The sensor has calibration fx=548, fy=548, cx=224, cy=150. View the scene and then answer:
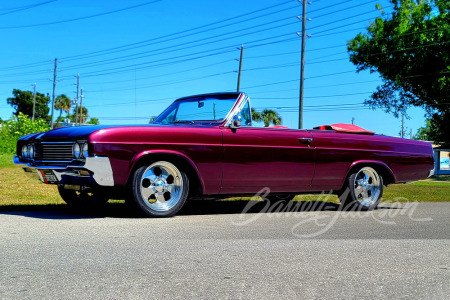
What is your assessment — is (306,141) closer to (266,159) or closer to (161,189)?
(266,159)

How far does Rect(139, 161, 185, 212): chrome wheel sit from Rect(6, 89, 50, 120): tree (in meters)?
111

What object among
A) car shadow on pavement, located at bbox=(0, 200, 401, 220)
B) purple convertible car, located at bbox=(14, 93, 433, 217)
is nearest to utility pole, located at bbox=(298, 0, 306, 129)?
car shadow on pavement, located at bbox=(0, 200, 401, 220)

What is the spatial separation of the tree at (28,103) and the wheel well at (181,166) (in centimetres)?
11046

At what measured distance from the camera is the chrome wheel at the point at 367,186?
332 inches

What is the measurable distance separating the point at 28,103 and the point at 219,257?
4489 inches

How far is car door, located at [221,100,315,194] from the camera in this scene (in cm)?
711

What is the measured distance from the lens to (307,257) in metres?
4.57

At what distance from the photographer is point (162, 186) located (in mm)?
6758

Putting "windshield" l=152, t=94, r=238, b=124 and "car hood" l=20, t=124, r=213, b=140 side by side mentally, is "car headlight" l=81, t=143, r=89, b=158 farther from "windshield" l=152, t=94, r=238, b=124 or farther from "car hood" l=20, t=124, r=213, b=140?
"windshield" l=152, t=94, r=238, b=124

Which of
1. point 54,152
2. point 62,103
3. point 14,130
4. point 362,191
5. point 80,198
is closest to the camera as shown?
point 54,152

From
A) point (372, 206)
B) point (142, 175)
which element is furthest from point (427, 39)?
point (142, 175)

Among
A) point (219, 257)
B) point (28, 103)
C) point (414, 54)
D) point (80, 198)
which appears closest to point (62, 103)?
point (28, 103)

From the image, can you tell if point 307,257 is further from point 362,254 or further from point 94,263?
point 94,263

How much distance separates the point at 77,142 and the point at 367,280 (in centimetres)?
391
